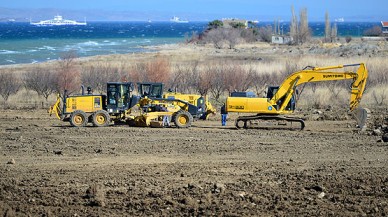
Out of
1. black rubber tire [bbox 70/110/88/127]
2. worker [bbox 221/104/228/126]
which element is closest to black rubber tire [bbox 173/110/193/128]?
worker [bbox 221/104/228/126]

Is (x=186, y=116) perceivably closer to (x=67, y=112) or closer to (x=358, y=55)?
(x=67, y=112)

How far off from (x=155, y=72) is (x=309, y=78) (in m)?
13.7

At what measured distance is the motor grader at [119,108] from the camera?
27.3 metres

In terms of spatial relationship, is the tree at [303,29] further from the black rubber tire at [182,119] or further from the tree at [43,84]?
the black rubber tire at [182,119]

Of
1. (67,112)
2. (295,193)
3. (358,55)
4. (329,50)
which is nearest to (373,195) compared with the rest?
(295,193)

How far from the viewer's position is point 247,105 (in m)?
26.6

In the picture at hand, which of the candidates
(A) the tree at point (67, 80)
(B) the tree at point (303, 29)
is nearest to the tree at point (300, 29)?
(B) the tree at point (303, 29)

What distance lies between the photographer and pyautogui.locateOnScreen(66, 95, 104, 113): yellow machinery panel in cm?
2750

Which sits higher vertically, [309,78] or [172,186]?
[309,78]

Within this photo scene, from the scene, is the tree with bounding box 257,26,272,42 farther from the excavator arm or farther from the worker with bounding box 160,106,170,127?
the worker with bounding box 160,106,170,127

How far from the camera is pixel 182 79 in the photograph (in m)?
39.5

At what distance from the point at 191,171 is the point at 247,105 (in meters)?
7.92

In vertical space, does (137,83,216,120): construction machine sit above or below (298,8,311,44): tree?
below

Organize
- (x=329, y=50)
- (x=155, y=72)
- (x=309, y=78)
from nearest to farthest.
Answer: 1. (x=309, y=78)
2. (x=155, y=72)
3. (x=329, y=50)
